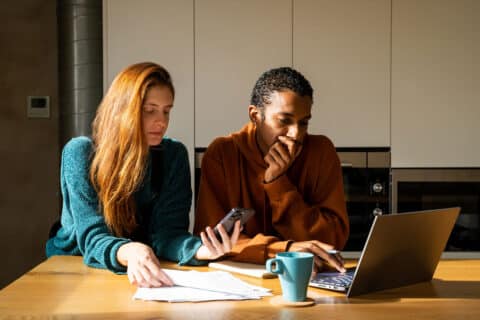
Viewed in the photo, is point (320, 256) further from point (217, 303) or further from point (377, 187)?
point (377, 187)

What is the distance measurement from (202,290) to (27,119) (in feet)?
8.90

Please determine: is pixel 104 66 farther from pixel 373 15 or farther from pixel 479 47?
pixel 479 47

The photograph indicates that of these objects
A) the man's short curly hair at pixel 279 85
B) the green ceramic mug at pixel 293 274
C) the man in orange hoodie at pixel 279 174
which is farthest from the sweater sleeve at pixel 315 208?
the green ceramic mug at pixel 293 274

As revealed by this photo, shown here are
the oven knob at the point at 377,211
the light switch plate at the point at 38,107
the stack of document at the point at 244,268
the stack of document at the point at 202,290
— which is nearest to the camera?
the stack of document at the point at 202,290

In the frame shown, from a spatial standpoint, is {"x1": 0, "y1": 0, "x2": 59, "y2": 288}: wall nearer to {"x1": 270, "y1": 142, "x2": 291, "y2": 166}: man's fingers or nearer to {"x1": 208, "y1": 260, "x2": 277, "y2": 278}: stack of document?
{"x1": 270, "y1": 142, "x2": 291, "y2": 166}: man's fingers

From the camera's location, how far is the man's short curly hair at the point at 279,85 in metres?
1.86

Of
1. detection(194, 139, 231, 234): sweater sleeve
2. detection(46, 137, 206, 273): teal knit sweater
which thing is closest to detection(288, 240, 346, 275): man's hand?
detection(46, 137, 206, 273): teal knit sweater

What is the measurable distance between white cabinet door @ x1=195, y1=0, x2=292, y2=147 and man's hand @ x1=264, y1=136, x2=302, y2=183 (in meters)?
1.18

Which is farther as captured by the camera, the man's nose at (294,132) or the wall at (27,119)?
the wall at (27,119)

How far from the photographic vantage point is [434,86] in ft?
10.0

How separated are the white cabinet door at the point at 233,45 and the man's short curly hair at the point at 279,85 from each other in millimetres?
1108

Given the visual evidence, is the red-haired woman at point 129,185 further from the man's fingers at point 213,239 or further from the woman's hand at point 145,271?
the woman's hand at point 145,271

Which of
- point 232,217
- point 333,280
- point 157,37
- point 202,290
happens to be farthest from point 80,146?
point 157,37

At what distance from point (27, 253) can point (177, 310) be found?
2853 millimetres
